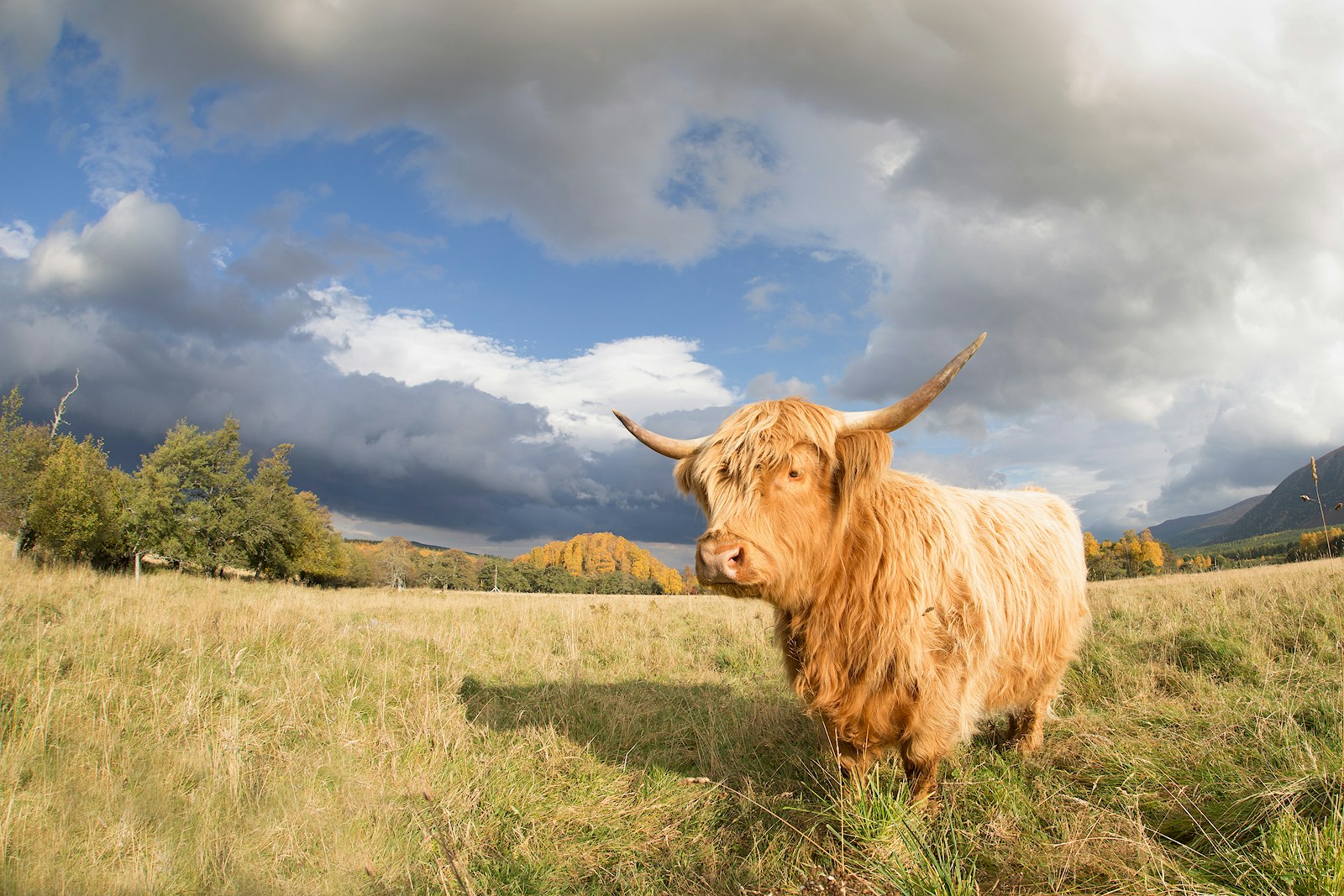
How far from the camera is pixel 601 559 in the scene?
8675cm

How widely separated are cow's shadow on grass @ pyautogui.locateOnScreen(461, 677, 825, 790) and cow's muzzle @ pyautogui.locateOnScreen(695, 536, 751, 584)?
145 centimetres

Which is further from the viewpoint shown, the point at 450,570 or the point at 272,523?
the point at 450,570

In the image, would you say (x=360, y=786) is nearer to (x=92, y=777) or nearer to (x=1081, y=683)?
(x=92, y=777)

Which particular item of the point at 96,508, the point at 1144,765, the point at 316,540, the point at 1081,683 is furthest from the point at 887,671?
the point at 316,540

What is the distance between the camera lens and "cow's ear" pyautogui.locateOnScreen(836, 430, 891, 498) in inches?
145

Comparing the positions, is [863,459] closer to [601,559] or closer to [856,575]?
[856,575]

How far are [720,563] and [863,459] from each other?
111 cm

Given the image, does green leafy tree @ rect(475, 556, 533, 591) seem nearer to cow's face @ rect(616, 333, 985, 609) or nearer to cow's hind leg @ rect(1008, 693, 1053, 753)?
cow's hind leg @ rect(1008, 693, 1053, 753)

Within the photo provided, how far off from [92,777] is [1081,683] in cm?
787

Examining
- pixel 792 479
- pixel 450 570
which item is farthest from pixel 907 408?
pixel 450 570

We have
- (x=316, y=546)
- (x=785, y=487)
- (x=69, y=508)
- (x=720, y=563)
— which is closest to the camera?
(x=720, y=563)

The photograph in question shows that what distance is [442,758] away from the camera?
4594mm

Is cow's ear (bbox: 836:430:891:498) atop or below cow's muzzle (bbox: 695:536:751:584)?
atop

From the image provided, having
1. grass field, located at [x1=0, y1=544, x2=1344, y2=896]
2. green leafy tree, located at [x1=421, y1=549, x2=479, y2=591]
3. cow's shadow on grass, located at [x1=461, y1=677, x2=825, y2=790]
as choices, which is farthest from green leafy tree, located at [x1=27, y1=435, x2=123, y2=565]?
green leafy tree, located at [x1=421, y1=549, x2=479, y2=591]
